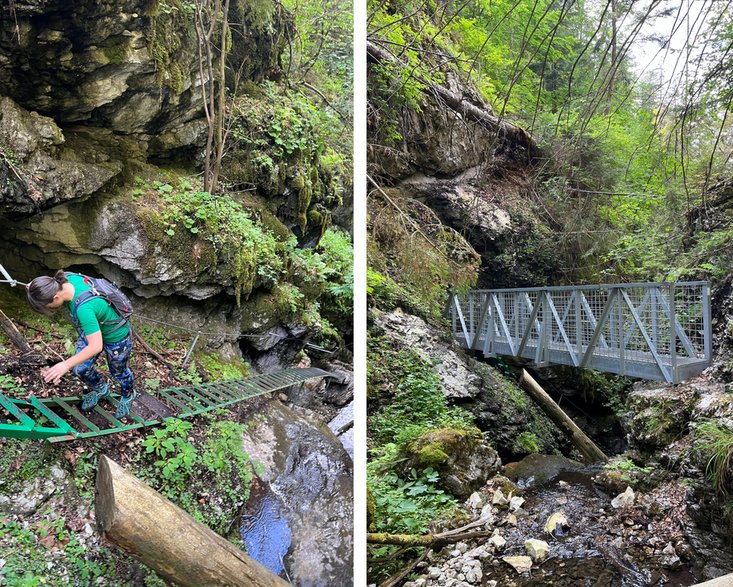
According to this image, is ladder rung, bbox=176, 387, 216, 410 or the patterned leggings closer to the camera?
the patterned leggings

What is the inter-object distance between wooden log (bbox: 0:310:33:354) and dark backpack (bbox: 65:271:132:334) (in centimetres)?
9

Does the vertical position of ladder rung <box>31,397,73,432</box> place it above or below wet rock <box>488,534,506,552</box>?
above

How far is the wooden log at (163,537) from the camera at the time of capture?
896 mm

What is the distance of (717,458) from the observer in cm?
142

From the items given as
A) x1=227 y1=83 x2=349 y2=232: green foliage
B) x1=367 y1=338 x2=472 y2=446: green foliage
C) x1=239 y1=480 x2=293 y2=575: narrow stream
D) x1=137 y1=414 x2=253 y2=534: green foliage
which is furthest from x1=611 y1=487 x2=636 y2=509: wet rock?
x1=227 y1=83 x2=349 y2=232: green foliage

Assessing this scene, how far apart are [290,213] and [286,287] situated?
0.21 metres

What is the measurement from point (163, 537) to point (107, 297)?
51 cm

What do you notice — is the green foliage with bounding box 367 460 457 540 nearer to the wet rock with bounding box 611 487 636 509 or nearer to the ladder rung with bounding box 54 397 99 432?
the wet rock with bounding box 611 487 636 509

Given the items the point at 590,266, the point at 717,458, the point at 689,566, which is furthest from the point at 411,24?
the point at 689,566

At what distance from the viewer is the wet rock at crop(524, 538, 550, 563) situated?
1.51 meters

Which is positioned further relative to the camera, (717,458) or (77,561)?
(717,458)

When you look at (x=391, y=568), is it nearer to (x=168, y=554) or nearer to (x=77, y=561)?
(x=168, y=554)

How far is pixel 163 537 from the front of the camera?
963 mm

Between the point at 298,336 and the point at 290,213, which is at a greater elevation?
the point at 290,213
